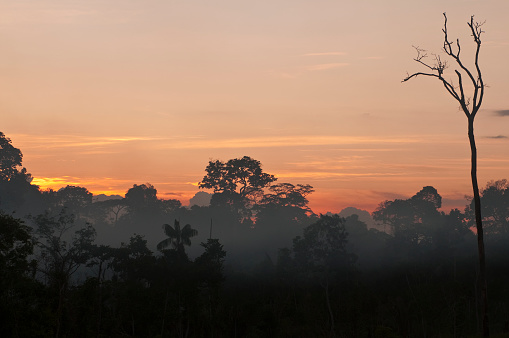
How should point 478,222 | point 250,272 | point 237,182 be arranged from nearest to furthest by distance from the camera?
point 478,222 → point 250,272 → point 237,182

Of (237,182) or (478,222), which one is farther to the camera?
(237,182)

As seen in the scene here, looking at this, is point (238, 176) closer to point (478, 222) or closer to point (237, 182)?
point (237, 182)

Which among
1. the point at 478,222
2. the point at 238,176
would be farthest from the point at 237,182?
the point at 478,222

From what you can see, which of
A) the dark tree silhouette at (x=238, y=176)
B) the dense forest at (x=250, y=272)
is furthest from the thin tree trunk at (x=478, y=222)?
the dark tree silhouette at (x=238, y=176)

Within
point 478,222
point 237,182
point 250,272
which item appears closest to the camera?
point 478,222

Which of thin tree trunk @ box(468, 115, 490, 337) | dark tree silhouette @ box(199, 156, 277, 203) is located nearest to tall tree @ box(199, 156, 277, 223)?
dark tree silhouette @ box(199, 156, 277, 203)

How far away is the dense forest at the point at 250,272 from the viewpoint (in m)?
50.0

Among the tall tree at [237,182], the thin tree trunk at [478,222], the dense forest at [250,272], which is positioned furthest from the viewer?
the tall tree at [237,182]

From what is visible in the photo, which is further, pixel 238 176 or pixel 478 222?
pixel 238 176

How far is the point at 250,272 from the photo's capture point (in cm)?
9931

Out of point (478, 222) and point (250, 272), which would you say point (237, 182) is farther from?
point (478, 222)

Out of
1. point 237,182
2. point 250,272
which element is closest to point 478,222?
point 250,272

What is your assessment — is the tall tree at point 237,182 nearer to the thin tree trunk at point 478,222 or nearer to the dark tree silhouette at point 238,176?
the dark tree silhouette at point 238,176

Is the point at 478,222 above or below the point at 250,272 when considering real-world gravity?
above
